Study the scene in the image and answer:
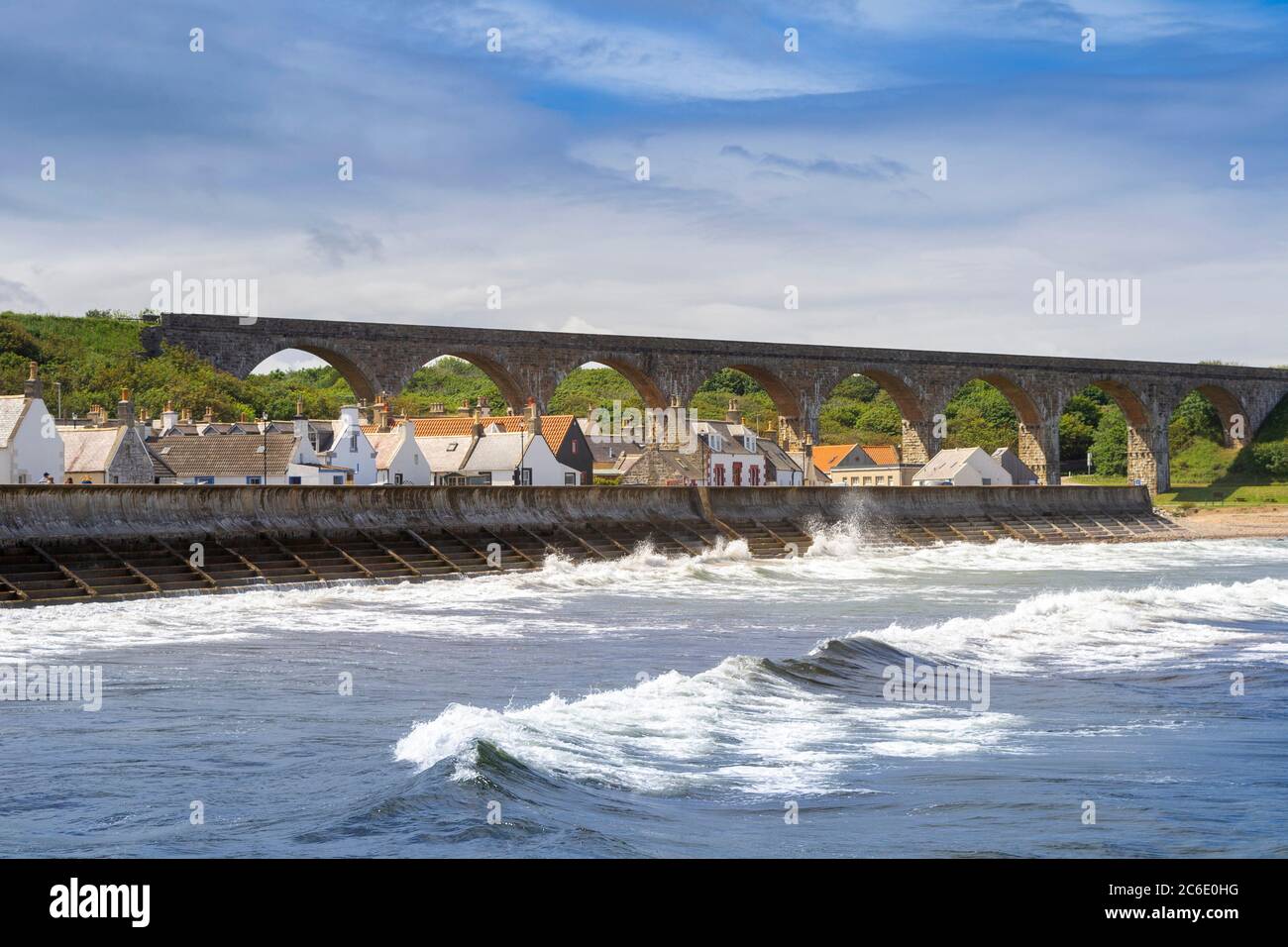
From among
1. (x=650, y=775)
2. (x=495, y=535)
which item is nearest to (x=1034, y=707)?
(x=650, y=775)

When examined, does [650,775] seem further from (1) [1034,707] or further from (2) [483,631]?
(2) [483,631]

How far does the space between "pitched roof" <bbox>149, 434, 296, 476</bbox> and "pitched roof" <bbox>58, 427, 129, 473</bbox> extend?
98.4 inches

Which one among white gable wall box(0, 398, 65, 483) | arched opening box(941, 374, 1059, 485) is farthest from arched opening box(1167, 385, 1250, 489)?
white gable wall box(0, 398, 65, 483)

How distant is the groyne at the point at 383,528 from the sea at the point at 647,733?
3342 mm

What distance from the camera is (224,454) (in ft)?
135

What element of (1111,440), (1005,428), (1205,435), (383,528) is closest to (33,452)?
(383,528)

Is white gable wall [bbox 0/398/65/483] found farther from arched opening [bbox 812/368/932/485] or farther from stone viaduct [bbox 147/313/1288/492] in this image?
arched opening [bbox 812/368/932/485]

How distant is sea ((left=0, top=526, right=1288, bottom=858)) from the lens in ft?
25.8

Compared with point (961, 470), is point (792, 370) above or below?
above

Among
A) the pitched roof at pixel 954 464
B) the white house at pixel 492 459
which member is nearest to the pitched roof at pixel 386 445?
the white house at pixel 492 459

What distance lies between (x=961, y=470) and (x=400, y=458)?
1262 inches

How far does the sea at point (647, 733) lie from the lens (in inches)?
309

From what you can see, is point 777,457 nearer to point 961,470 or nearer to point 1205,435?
point 961,470
